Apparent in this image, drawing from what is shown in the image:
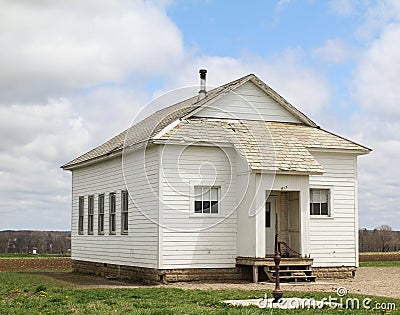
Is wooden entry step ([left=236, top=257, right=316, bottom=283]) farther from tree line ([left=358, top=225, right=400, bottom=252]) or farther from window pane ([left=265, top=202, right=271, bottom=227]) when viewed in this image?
tree line ([left=358, top=225, right=400, bottom=252])

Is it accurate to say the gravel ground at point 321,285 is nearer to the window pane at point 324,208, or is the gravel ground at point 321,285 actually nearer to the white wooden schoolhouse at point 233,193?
the white wooden schoolhouse at point 233,193

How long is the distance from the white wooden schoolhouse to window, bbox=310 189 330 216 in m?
0.04

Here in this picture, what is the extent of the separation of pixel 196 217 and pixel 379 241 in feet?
175

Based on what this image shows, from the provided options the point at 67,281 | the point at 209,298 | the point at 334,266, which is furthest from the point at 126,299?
the point at 334,266

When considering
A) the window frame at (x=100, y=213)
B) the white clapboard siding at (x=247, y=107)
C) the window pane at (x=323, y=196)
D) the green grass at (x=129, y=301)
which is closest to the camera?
the green grass at (x=129, y=301)

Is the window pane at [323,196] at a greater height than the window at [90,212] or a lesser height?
greater

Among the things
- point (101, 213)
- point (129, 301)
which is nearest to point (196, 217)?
point (101, 213)

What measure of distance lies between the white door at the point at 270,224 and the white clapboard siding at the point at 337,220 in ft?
4.96

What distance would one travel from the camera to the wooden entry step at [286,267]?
23664 mm

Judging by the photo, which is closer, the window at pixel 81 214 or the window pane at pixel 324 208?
the window pane at pixel 324 208

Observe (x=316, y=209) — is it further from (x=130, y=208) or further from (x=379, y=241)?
(x=379, y=241)

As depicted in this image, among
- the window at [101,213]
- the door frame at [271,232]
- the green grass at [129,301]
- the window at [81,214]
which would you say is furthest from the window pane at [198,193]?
the window at [81,214]

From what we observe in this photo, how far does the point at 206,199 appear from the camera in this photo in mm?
24656

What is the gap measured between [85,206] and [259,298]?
50.3 feet
